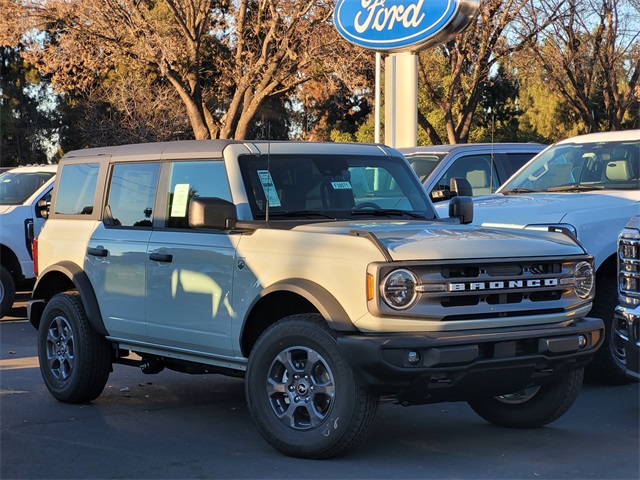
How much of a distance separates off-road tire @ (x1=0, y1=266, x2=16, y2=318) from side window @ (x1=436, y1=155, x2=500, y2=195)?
5808 millimetres

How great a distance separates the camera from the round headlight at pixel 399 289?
18.5 feet

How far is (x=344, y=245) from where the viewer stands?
19.3 feet

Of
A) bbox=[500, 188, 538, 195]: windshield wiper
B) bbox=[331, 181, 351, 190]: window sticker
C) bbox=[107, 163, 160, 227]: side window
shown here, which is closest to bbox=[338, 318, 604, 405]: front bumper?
bbox=[331, 181, 351, 190]: window sticker

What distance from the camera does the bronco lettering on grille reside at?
5777 millimetres

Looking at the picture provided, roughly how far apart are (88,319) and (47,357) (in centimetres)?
64

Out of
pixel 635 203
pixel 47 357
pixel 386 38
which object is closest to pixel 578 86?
pixel 386 38

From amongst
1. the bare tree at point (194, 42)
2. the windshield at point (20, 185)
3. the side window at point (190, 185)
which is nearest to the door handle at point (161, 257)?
the side window at point (190, 185)

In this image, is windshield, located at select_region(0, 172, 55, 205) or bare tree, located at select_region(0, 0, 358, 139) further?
bare tree, located at select_region(0, 0, 358, 139)

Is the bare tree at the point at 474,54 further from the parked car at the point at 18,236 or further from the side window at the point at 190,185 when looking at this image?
the side window at the point at 190,185

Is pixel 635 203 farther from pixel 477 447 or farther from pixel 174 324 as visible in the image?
pixel 174 324

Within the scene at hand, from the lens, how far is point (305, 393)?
5.98 metres

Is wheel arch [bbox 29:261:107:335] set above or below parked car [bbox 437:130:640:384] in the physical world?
below

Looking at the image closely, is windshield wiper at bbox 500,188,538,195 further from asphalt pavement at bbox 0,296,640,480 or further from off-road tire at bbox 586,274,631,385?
asphalt pavement at bbox 0,296,640,480

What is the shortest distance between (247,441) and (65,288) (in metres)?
2.60
